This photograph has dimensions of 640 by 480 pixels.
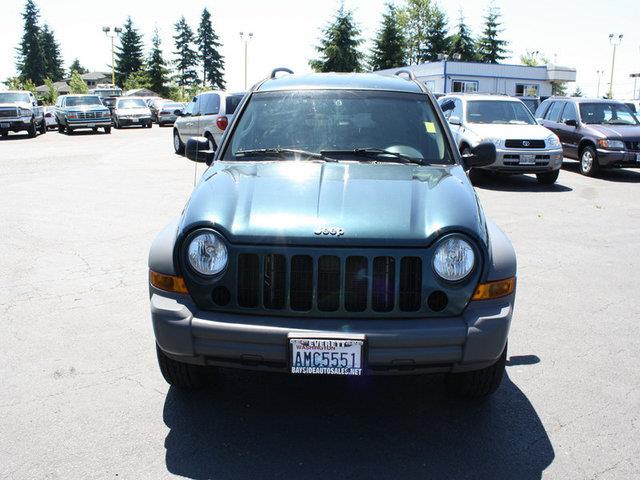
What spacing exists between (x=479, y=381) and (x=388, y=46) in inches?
2604

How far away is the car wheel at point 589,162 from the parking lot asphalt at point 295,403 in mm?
8366

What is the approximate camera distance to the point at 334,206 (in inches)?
127

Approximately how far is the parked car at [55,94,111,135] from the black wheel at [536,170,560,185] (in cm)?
2163

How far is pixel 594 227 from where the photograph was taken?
8.90 meters

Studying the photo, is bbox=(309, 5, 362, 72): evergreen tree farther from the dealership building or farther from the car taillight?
the car taillight

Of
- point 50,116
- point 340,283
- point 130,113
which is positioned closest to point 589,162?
point 340,283

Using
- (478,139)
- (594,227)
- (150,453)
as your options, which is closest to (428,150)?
(150,453)

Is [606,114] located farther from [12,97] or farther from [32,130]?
[12,97]

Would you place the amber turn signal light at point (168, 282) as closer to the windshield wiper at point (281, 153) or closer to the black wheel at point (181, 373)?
the black wheel at point (181, 373)

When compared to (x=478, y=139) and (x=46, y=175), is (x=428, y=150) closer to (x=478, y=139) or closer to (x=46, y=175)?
(x=478, y=139)

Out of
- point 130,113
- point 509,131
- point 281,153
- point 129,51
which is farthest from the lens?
point 129,51

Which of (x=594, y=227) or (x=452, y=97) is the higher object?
(x=452, y=97)

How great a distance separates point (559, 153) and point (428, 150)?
362 inches

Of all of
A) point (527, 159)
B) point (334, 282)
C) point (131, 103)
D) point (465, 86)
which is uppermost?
point (465, 86)
